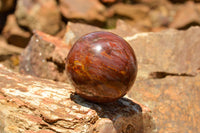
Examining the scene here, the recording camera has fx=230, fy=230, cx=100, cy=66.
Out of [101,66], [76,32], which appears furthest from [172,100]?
[76,32]

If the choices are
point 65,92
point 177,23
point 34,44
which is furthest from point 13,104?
point 177,23

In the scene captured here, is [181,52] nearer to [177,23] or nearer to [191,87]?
[191,87]

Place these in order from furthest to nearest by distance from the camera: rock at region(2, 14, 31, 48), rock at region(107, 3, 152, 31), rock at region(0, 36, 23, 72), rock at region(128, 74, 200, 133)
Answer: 1. rock at region(107, 3, 152, 31)
2. rock at region(2, 14, 31, 48)
3. rock at region(0, 36, 23, 72)
4. rock at region(128, 74, 200, 133)

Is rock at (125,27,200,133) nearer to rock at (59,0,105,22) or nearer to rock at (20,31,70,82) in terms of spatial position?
rock at (20,31,70,82)

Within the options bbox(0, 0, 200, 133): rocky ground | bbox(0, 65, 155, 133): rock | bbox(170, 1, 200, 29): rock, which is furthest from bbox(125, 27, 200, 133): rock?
bbox(170, 1, 200, 29): rock

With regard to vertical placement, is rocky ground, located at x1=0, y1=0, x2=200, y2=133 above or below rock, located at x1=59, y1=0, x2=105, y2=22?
below

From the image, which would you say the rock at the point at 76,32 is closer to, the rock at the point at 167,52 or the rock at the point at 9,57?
the rock at the point at 167,52

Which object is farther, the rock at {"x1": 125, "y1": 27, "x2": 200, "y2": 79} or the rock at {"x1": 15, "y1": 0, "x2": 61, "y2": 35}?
the rock at {"x1": 15, "y1": 0, "x2": 61, "y2": 35}

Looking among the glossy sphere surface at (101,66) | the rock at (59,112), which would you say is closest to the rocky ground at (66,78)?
the rock at (59,112)
